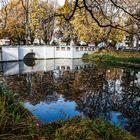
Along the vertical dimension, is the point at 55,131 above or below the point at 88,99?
above

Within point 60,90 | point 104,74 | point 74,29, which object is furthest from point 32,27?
point 60,90

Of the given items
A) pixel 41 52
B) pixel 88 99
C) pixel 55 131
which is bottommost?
pixel 88 99

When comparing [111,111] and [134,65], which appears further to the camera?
[134,65]

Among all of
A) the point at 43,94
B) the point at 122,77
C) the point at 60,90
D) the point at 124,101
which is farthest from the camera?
the point at 122,77

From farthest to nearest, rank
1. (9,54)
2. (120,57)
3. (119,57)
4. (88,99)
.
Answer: (9,54) → (119,57) → (120,57) → (88,99)

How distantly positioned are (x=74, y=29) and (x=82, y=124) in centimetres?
3855

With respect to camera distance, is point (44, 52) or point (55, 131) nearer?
point (55, 131)

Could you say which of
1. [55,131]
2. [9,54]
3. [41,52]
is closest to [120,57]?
[41,52]

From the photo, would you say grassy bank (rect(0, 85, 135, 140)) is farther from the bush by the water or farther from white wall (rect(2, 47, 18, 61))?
white wall (rect(2, 47, 18, 61))

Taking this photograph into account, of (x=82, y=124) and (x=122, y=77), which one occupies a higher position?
(x=82, y=124)

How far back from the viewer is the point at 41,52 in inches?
1673

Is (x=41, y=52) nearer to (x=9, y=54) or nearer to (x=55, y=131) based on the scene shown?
(x=9, y=54)

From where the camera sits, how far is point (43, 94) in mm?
16109

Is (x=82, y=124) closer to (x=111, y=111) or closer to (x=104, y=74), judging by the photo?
(x=111, y=111)
